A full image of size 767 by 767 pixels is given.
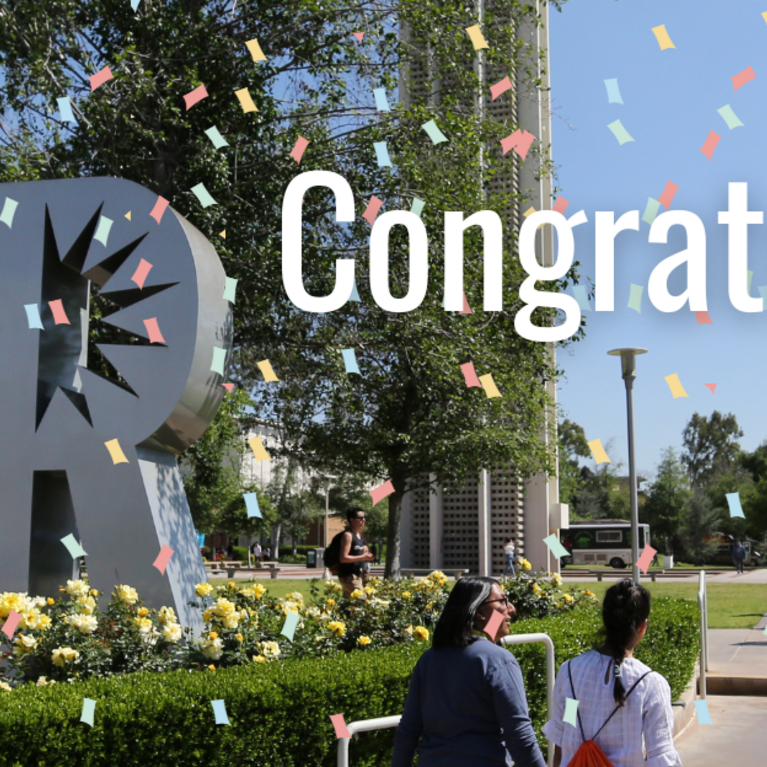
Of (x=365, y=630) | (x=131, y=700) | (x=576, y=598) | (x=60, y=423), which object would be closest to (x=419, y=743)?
(x=131, y=700)

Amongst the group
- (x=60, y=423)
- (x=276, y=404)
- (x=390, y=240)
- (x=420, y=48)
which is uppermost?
(x=420, y=48)

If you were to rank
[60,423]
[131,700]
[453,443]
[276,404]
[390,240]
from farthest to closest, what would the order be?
[453,443]
[276,404]
[390,240]
[60,423]
[131,700]

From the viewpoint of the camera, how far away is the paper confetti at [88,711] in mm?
3934

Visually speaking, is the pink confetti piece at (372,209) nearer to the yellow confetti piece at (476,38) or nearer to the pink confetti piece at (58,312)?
the yellow confetti piece at (476,38)

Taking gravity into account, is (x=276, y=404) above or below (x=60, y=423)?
above

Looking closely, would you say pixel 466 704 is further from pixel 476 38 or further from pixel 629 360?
pixel 476 38

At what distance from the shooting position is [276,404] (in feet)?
57.2

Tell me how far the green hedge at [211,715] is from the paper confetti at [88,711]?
0.03 metres

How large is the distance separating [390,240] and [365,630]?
7.12m

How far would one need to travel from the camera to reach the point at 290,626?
5898mm

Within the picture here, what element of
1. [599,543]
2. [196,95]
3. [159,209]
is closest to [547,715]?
[159,209]

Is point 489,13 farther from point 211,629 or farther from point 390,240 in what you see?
point 211,629

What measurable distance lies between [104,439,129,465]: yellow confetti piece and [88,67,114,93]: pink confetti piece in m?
5.51

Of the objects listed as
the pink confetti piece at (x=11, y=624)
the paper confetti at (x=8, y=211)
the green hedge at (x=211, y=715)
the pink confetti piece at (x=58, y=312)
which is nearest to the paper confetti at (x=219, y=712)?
the green hedge at (x=211, y=715)
